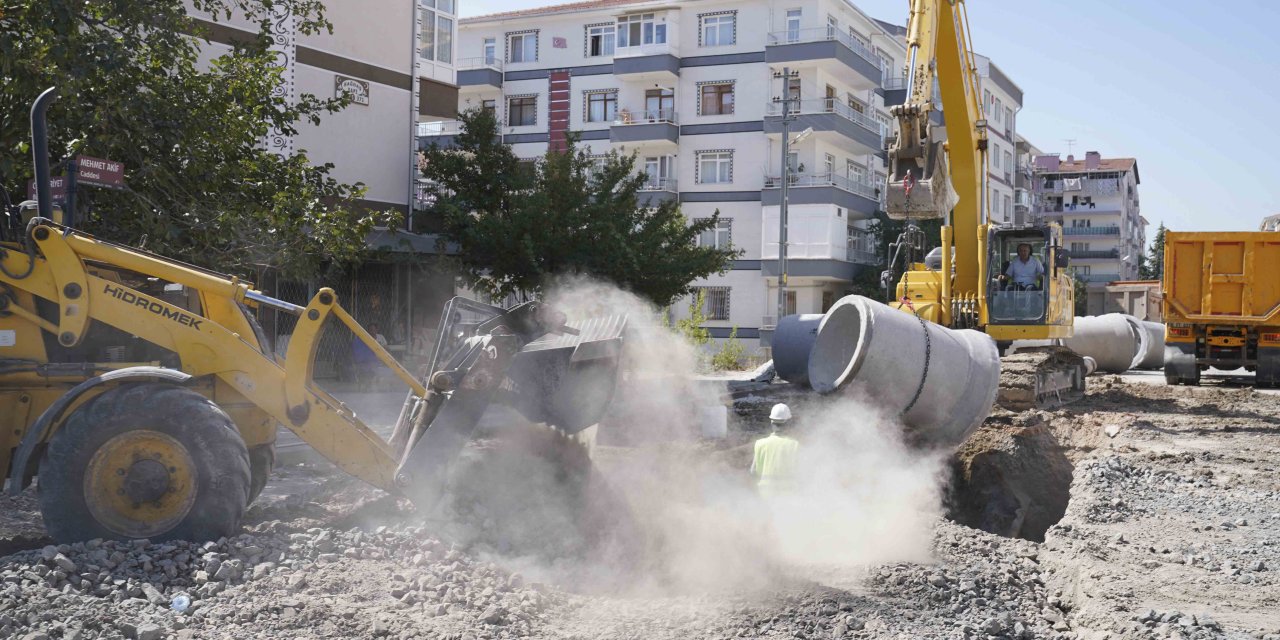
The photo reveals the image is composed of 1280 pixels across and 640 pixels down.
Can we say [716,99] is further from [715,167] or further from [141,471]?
[141,471]

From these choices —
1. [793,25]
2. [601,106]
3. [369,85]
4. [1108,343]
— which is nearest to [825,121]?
[793,25]

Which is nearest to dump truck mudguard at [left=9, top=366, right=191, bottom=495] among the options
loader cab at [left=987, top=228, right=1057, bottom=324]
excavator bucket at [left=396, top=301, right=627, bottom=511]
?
excavator bucket at [left=396, top=301, right=627, bottom=511]

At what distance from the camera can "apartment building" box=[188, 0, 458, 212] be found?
70.0 ft

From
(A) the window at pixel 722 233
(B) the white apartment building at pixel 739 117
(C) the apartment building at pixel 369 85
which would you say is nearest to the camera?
(C) the apartment building at pixel 369 85

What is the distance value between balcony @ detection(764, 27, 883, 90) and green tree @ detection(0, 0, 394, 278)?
30.6 m

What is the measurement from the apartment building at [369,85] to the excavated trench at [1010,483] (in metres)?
14.0

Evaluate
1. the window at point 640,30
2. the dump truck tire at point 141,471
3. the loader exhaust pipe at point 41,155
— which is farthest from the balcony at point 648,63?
the dump truck tire at point 141,471

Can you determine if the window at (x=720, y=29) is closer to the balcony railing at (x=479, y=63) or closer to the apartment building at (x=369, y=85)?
the balcony railing at (x=479, y=63)

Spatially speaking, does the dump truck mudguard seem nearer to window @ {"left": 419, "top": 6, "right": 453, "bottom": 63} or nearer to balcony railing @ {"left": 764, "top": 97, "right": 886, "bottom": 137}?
window @ {"left": 419, "top": 6, "right": 453, "bottom": 63}

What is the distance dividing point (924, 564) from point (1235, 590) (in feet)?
6.15

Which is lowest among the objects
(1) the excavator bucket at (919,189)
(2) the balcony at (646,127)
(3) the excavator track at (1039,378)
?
(3) the excavator track at (1039,378)

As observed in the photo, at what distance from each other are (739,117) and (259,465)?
121ft

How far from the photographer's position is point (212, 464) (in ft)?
22.6

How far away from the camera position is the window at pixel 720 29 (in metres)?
43.3
